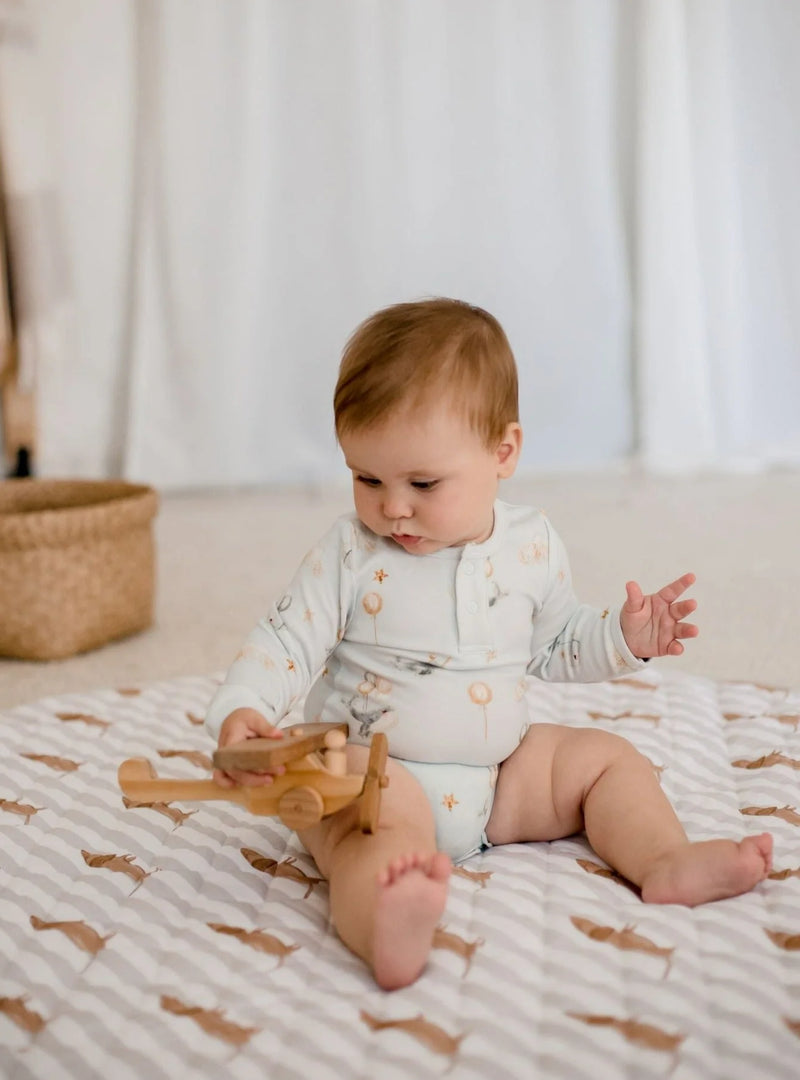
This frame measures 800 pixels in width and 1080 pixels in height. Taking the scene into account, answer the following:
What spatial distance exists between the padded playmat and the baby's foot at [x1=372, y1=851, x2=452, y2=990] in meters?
0.02

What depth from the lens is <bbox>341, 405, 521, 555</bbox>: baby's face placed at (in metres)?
0.90

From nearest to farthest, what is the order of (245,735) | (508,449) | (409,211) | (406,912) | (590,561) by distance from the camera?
(406,912)
(245,735)
(508,449)
(590,561)
(409,211)

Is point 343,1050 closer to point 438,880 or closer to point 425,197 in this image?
point 438,880

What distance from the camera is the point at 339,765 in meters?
0.88

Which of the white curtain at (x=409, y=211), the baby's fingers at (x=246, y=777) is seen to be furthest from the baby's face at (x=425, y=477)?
the white curtain at (x=409, y=211)

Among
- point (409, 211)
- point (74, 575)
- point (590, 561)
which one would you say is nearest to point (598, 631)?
point (74, 575)

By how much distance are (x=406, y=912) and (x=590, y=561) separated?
1397 millimetres

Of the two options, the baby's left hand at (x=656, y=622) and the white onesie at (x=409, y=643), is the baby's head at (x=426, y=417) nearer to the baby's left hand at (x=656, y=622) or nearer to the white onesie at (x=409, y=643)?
the white onesie at (x=409, y=643)

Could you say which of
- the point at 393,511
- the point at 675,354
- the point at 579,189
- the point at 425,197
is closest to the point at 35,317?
the point at 425,197

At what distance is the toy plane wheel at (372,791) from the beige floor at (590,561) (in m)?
0.78

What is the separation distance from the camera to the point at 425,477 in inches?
36.3

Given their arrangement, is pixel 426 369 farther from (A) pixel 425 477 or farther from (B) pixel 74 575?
(B) pixel 74 575

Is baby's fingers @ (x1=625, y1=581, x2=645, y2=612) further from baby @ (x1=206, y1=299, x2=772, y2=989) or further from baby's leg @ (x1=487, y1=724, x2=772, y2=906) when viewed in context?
baby's leg @ (x1=487, y1=724, x2=772, y2=906)

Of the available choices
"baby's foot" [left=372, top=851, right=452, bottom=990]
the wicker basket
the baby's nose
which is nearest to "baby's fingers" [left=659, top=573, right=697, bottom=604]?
the baby's nose
